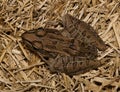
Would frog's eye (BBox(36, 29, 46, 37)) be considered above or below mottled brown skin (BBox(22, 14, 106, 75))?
above

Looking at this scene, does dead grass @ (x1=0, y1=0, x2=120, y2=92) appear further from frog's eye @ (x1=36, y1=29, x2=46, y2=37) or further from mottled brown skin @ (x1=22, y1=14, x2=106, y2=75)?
frog's eye @ (x1=36, y1=29, x2=46, y2=37)

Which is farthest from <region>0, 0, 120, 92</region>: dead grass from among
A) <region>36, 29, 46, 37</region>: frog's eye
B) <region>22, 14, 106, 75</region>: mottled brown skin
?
<region>36, 29, 46, 37</region>: frog's eye

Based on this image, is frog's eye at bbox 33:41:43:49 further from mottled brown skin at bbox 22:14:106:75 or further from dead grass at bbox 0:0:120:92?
dead grass at bbox 0:0:120:92

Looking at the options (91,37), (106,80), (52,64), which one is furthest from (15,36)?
(106,80)

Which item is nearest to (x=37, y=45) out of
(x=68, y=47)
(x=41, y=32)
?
(x=41, y=32)

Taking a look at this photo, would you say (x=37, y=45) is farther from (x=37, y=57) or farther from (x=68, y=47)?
(x=68, y=47)

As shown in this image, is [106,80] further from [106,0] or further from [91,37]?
[106,0]

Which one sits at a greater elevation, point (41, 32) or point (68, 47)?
point (41, 32)
